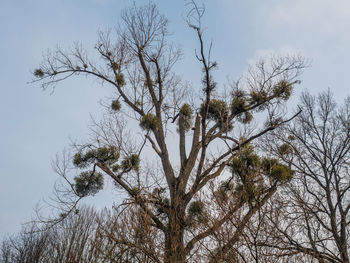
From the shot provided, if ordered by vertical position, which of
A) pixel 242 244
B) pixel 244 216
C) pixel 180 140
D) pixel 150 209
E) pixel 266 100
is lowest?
pixel 242 244

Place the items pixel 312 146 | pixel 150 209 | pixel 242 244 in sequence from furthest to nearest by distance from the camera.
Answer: pixel 312 146, pixel 150 209, pixel 242 244

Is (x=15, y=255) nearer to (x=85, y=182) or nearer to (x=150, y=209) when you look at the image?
(x=85, y=182)

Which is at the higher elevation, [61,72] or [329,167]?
[61,72]

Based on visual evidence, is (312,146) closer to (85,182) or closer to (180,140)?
(180,140)

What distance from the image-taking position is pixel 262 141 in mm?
9312

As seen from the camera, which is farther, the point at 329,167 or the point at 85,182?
the point at 329,167

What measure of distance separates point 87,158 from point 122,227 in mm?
2278

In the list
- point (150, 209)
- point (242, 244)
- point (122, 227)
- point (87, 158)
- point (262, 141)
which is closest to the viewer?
point (242, 244)

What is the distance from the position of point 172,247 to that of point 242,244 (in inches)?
39.1

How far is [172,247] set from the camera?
14.7 feet

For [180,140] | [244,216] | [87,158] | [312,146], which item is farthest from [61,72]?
[312,146]

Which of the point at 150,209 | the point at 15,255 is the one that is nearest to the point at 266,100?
the point at 150,209

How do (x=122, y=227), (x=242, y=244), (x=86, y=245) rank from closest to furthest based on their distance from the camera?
(x=242, y=244), (x=122, y=227), (x=86, y=245)

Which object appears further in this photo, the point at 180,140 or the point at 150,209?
the point at 180,140
